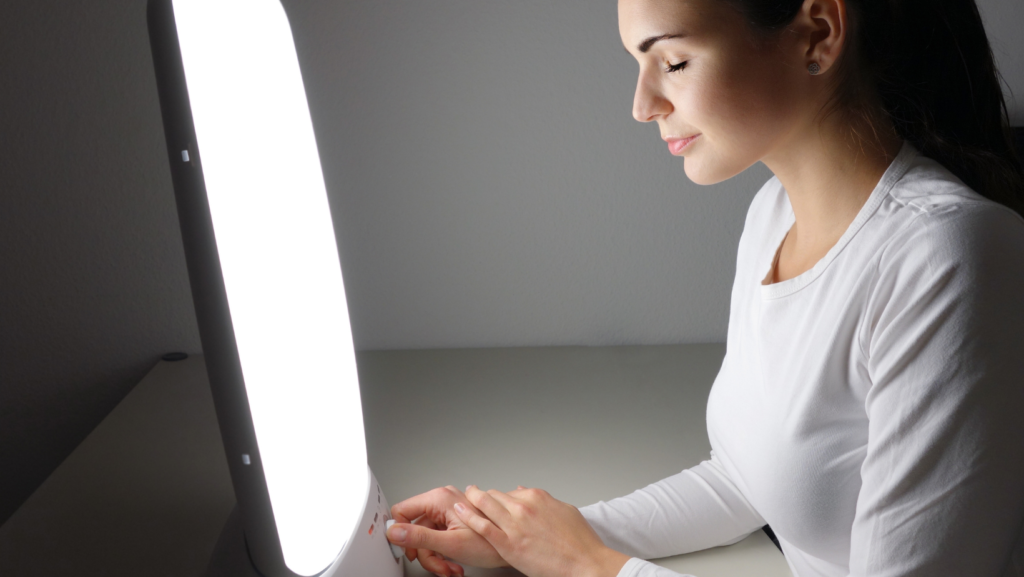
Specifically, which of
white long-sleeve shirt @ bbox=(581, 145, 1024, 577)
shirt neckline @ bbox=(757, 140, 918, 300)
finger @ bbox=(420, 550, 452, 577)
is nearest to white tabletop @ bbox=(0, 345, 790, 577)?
finger @ bbox=(420, 550, 452, 577)

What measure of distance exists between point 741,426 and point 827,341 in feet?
0.53

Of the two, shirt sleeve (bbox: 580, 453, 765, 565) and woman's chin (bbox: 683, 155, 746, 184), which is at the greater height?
woman's chin (bbox: 683, 155, 746, 184)

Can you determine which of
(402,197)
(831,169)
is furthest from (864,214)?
(402,197)

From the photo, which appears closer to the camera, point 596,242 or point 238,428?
point 238,428

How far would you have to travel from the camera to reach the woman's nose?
64cm

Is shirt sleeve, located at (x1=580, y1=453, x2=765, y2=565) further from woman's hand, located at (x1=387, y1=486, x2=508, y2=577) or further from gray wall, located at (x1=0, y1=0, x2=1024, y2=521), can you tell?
gray wall, located at (x1=0, y1=0, x2=1024, y2=521)

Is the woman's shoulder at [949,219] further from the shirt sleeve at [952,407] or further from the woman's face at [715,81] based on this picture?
the woman's face at [715,81]

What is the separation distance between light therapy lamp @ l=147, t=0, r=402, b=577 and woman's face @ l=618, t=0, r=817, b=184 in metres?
0.31

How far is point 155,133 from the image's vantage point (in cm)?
115

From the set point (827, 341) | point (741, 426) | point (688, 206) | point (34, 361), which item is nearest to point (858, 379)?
point (827, 341)

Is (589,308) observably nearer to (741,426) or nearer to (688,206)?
(688,206)

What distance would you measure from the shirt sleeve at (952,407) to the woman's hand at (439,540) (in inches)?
13.5

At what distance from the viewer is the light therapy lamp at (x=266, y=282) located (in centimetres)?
40

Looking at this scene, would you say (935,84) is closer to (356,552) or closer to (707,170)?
(707,170)
